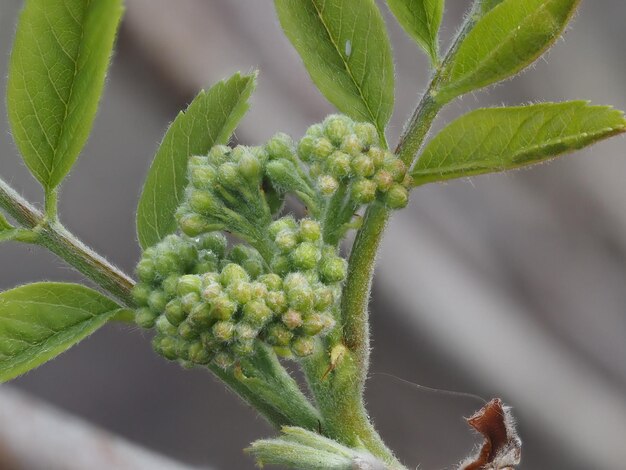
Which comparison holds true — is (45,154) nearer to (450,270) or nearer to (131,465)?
(131,465)

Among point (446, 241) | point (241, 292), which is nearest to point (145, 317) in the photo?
point (241, 292)

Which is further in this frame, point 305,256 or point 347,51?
point 347,51

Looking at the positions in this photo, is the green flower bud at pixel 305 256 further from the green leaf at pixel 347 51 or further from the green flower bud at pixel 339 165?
the green leaf at pixel 347 51

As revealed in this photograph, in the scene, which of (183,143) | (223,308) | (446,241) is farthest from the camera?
(446,241)

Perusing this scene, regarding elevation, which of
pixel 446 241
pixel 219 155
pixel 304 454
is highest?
pixel 446 241

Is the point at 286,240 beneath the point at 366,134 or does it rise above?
beneath

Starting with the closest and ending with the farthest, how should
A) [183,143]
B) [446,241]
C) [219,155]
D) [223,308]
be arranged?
[223,308]
[219,155]
[183,143]
[446,241]

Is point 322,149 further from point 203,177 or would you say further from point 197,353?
point 197,353

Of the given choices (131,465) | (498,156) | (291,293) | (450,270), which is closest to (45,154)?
(291,293)
